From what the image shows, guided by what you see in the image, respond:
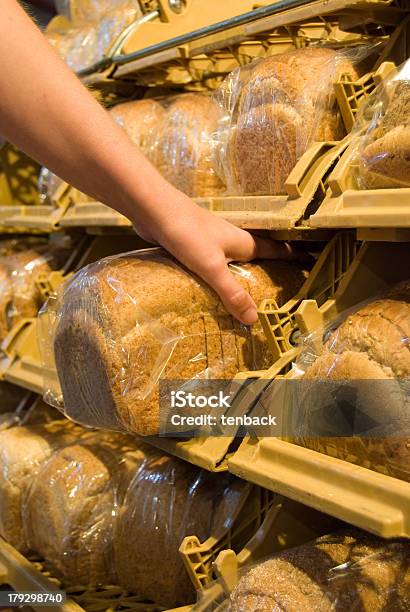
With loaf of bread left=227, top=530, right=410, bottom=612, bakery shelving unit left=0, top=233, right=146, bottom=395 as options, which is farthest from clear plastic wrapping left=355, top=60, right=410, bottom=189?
bakery shelving unit left=0, top=233, right=146, bottom=395

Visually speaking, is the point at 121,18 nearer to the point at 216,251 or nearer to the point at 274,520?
the point at 216,251

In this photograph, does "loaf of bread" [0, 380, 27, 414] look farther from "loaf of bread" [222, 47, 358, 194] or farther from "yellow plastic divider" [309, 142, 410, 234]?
"yellow plastic divider" [309, 142, 410, 234]

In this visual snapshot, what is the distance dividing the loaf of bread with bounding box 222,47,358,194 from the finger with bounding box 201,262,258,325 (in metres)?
0.25

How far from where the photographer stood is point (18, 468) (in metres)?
2.19

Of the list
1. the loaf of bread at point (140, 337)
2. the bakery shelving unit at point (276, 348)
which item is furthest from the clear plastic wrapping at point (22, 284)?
the bakery shelving unit at point (276, 348)

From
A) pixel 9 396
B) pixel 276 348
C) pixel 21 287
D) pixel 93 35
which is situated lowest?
pixel 9 396

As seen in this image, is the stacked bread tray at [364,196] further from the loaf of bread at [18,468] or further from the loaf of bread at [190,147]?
the loaf of bread at [18,468]

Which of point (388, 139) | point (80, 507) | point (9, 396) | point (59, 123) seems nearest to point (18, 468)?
point (80, 507)

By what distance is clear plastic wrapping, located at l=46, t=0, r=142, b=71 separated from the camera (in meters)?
2.50

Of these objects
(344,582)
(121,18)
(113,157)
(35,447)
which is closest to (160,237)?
(113,157)

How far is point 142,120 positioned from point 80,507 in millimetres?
984

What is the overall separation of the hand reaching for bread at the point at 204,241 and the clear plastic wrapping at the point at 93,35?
1.12 metres

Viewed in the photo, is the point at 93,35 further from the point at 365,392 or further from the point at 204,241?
the point at 365,392

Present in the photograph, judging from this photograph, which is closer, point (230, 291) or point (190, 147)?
point (230, 291)
